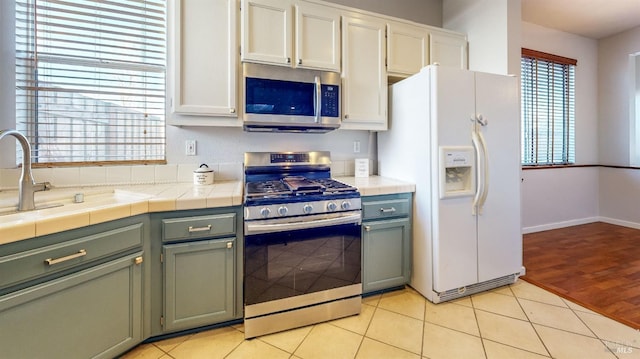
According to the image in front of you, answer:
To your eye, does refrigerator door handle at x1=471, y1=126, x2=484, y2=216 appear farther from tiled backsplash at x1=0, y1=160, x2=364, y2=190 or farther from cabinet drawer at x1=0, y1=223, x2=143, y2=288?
cabinet drawer at x1=0, y1=223, x2=143, y2=288

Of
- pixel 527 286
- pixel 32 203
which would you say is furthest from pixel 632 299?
pixel 32 203

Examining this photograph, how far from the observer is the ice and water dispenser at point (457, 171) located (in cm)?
200

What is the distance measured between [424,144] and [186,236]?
1704mm

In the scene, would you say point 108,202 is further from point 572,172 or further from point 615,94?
point 615,94

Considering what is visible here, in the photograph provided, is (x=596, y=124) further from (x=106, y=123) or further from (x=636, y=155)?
(x=106, y=123)

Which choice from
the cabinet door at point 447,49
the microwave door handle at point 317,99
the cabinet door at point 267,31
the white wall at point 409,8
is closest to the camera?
the cabinet door at point 267,31

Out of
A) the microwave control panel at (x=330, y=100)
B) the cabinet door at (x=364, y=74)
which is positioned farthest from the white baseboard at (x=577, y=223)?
the microwave control panel at (x=330, y=100)

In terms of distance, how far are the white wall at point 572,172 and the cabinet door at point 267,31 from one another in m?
3.41

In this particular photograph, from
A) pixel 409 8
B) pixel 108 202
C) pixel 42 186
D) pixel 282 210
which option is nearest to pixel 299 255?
pixel 282 210

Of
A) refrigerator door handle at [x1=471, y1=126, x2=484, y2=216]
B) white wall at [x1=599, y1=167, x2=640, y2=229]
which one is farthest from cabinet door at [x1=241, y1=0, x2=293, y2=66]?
white wall at [x1=599, y1=167, x2=640, y2=229]

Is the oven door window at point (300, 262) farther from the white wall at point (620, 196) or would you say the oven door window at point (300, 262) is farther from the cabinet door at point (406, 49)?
the white wall at point (620, 196)

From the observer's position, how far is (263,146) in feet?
8.00

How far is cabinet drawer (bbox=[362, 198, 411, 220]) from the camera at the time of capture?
2053 mm

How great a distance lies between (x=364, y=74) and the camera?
7.86ft
